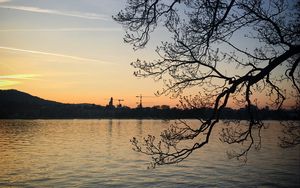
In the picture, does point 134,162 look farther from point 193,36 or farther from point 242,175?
point 193,36

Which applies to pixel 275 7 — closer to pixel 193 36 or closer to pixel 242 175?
pixel 193 36

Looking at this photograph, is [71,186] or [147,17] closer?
[147,17]

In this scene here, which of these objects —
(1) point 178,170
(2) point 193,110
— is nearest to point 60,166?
(1) point 178,170

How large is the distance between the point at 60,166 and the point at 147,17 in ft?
99.3

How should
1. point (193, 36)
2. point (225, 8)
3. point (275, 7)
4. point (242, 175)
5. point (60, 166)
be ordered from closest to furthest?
point (225, 8) < point (193, 36) < point (275, 7) < point (242, 175) < point (60, 166)

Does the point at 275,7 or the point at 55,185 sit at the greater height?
the point at 275,7

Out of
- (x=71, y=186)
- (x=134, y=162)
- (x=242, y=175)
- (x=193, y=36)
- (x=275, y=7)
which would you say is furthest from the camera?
(x=134, y=162)

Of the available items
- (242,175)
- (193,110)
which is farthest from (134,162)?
(193,110)

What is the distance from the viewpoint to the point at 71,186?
24797mm

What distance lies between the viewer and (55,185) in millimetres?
24969

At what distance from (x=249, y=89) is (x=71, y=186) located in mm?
20517

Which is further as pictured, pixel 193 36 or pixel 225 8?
pixel 193 36

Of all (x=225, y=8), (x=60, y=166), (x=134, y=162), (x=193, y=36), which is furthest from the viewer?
(x=134, y=162)

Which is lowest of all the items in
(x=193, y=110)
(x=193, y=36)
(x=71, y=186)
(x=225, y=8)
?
(x=71, y=186)
